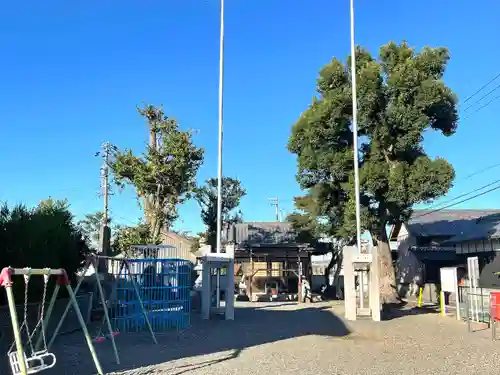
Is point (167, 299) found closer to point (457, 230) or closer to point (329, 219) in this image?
point (329, 219)

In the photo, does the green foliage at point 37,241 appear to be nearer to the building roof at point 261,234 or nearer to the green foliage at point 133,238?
the green foliage at point 133,238

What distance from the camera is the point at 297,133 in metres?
27.1

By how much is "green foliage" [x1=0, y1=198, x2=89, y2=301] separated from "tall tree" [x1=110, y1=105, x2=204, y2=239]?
798 cm

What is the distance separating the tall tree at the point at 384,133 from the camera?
2386cm

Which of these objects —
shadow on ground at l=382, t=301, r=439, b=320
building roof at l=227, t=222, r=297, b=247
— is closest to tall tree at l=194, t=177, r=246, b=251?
building roof at l=227, t=222, r=297, b=247

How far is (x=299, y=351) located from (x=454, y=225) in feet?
A: 88.7

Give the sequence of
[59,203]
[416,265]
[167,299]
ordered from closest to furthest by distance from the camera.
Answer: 1. [167,299]
2. [59,203]
3. [416,265]

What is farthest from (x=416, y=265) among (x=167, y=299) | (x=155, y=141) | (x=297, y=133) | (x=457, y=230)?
(x=167, y=299)

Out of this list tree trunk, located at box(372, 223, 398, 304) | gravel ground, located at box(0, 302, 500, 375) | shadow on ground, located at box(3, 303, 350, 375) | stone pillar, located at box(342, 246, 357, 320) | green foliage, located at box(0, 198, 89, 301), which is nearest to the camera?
gravel ground, located at box(0, 302, 500, 375)

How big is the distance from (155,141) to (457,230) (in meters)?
19.9

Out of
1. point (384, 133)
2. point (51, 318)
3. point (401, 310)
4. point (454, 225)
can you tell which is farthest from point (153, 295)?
point (454, 225)

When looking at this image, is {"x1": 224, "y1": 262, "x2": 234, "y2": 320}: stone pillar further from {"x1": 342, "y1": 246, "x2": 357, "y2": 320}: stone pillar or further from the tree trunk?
the tree trunk

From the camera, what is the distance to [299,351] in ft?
36.3

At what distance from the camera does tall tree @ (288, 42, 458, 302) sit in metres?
23.9
